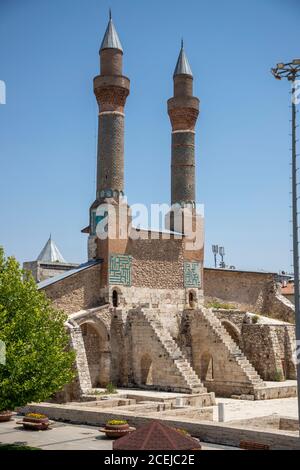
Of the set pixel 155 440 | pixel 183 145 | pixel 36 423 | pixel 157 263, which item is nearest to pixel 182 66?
pixel 183 145

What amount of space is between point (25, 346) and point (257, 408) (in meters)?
10.9

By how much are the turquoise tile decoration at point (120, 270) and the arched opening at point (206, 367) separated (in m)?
4.73

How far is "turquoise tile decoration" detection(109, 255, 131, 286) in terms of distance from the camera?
2520cm

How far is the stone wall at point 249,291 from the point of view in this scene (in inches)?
1241

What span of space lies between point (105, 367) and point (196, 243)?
7.91 m

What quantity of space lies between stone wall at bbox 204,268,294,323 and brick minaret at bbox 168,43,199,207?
14.1 feet

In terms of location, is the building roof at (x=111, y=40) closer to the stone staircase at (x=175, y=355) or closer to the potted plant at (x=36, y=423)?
the stone staircase at (x=175, y=355)

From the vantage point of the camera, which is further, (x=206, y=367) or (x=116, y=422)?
(x=206, y=367)

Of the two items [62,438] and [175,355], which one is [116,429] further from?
[175,355]

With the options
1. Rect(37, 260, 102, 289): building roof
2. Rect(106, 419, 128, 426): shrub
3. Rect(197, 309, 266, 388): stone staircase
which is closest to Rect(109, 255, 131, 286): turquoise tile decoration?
Rect(37, 260, 102, 289): building roof

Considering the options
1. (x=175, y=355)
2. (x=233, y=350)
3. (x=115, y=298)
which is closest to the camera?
(x=175, y=355)

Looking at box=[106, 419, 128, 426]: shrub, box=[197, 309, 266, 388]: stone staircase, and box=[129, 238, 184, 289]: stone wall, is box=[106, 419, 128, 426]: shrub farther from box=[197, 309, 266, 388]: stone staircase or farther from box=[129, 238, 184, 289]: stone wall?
box=[129, 238, 184, 289]: stone wall

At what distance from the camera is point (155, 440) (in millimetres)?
10953

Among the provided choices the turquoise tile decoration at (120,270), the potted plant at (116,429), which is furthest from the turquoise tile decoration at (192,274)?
the potted plant at (116,429)
